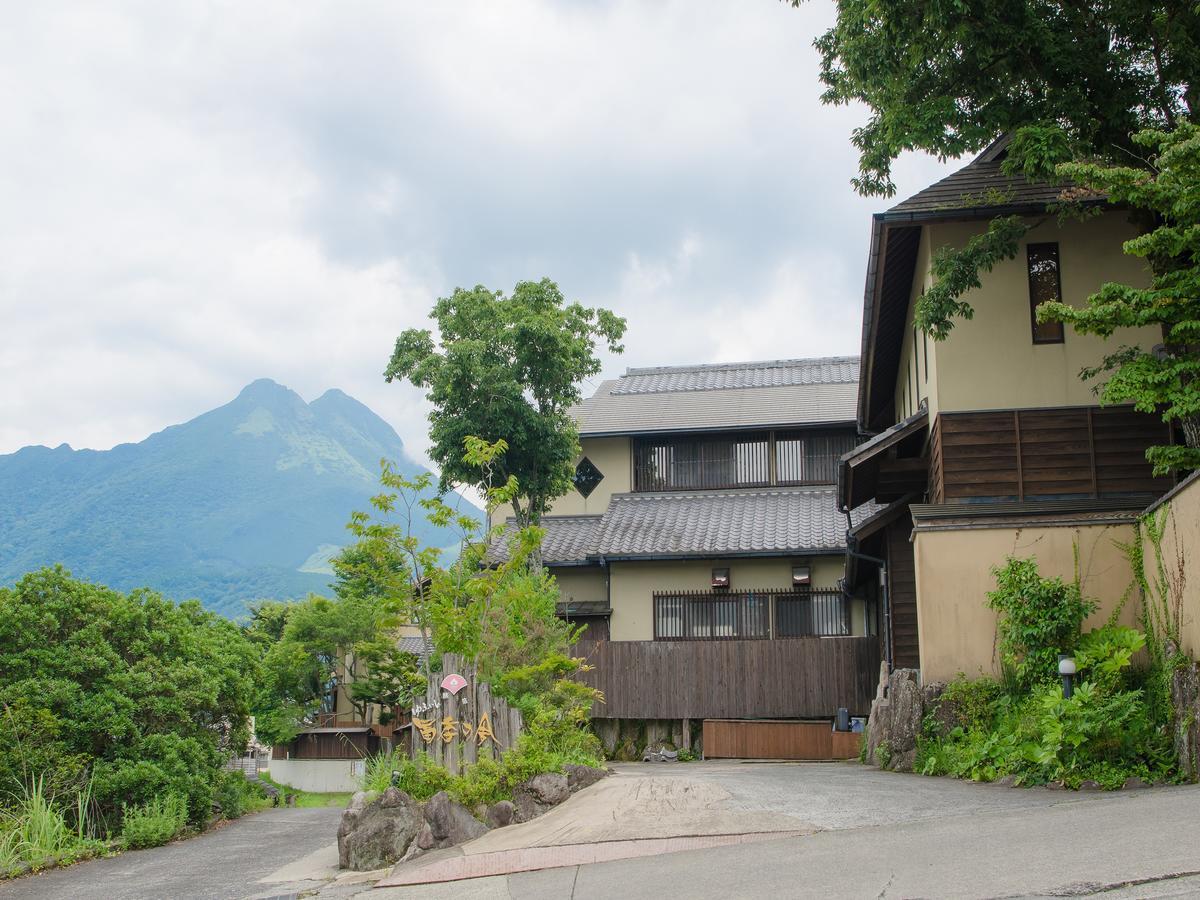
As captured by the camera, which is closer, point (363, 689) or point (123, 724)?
point (123, 724)

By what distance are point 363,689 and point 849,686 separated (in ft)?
54.1

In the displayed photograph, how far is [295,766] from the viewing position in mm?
39438

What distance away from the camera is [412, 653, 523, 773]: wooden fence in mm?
12109

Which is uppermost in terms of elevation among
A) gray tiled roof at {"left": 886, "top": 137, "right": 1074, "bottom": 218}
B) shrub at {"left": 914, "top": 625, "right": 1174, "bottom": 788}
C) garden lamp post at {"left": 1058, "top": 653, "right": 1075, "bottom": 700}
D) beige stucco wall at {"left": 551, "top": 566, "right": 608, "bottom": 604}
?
gray tiled roof at {"left": 886, "top": 137, "right": 1074, "bottom": 218}

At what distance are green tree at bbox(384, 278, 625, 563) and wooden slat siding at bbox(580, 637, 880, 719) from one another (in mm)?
4289

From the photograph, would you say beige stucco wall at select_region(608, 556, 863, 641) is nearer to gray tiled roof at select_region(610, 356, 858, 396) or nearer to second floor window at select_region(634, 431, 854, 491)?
second floor window at select_region(634, 431, 854, 491)

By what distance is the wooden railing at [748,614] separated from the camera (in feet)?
87.2

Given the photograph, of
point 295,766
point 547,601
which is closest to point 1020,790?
point 547,601

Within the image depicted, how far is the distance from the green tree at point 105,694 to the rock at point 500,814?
669 cm

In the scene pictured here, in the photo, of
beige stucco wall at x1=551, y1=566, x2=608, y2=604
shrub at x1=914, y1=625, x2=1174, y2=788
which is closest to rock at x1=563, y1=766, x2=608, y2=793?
shrub at x1=914, y1=625, x2=1174, y2=788

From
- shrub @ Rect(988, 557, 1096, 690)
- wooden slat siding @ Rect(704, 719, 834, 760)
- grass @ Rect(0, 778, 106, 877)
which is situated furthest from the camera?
wooden slat siding @ Rect(704, 719, 834, 760)

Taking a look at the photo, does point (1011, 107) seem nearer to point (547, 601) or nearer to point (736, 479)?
point (547, 601)

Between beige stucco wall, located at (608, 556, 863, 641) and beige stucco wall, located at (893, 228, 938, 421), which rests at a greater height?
beige stucco wall, located at (893, 228, 938, 421)

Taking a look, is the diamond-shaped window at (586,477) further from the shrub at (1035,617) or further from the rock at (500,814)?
the rock at (500,814)
